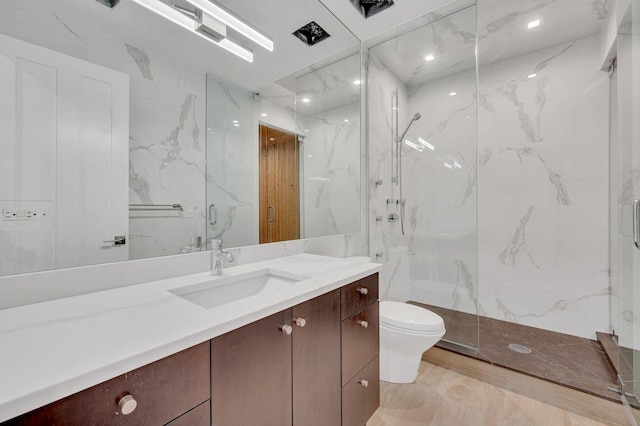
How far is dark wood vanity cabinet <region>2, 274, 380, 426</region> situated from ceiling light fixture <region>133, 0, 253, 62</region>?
49.3 inches

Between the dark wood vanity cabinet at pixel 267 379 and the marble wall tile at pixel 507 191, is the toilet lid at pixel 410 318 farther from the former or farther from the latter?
the marble wall tile at pixel 507 191

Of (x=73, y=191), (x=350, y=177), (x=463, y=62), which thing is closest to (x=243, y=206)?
(x=73, y=191)

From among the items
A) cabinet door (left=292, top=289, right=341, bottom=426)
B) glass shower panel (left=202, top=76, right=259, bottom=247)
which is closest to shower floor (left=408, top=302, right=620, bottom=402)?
cabinet door (left=292, top=289, right=341, bottom=426)

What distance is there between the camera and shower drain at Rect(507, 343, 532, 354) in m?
2.12

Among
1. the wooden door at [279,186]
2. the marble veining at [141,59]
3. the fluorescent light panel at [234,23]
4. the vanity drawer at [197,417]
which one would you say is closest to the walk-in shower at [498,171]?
the wooden door at [279,186]

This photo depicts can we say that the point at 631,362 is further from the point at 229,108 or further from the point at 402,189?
the point at 229,108

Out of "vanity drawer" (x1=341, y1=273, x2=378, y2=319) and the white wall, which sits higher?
the white wall

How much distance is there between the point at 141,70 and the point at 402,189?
233 cm

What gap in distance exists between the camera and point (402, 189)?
279 centimetres

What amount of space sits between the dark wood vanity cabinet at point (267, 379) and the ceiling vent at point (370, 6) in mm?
1878

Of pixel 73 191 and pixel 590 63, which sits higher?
pixel 590 63

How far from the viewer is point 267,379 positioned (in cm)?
83

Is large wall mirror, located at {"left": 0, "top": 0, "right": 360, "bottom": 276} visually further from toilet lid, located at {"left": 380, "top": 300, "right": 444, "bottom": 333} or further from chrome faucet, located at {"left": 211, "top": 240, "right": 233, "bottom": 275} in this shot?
toilet lid, located at {"left": 380, "top": 300, "right": 444, "bottom": 333}

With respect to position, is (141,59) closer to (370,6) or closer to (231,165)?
(231,165)
